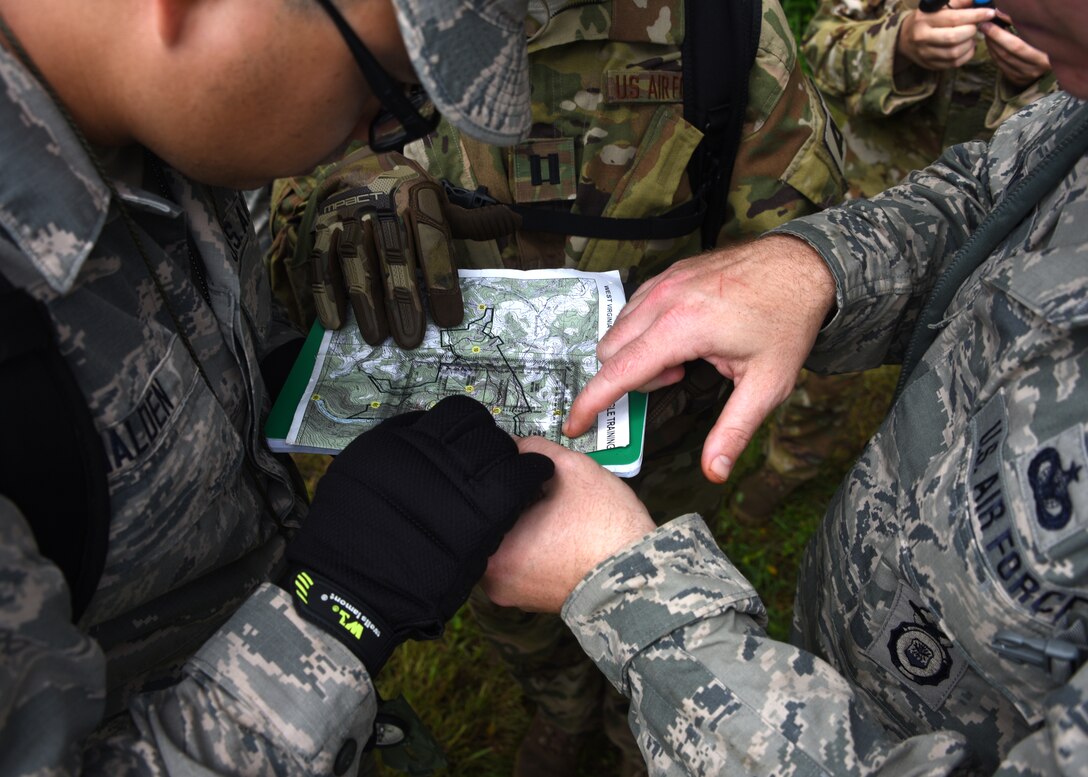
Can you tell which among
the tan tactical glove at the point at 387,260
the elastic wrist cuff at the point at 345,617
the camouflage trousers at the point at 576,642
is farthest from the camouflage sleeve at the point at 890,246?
the elastic wrist cuff at the point at 345,617

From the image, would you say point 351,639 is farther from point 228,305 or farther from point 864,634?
point 864,634

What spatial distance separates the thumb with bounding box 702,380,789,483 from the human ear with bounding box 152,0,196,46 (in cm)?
91

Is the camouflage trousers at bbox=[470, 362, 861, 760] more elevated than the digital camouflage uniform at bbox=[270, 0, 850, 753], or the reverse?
the digital camouflage uniform at bbox=[270, 0, 850, 753]

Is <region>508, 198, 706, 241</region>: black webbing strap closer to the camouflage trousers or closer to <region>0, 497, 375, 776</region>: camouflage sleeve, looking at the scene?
the camouflage trousers

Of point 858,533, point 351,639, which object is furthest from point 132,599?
point 858,533

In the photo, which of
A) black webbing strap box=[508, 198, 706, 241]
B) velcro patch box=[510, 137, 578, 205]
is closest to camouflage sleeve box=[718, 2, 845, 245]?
black webbing strap box=[508, 198, 706, 241]

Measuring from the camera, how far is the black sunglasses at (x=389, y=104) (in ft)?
2.94

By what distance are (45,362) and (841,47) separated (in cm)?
283

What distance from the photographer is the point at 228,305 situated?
1192 millimetres

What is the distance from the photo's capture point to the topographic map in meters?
1.39

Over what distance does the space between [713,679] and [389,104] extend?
2.82 feet

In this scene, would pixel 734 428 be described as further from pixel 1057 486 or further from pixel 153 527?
pixel 153 527

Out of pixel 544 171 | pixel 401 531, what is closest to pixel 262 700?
pixel 401 531

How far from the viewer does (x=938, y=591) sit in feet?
3.65
